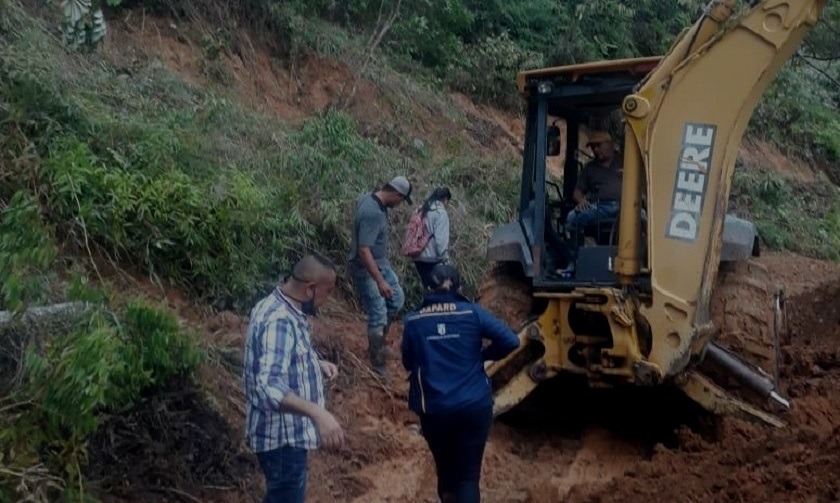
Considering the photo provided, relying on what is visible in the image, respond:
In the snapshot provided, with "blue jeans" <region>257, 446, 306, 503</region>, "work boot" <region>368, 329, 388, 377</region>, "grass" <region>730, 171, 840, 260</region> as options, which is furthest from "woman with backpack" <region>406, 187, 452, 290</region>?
"grass" <region>730, 171, 840, 260</region>

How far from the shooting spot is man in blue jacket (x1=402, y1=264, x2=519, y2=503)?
20.2 ft

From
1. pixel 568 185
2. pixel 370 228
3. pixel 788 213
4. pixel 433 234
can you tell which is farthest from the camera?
pixel 788 213

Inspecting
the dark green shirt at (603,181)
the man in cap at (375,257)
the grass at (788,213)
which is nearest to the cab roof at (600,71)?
the dark green shirt at (603,181)

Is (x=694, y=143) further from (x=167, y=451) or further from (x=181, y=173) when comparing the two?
(x=181, y=173)

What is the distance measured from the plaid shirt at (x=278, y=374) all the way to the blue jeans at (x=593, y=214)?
332cm

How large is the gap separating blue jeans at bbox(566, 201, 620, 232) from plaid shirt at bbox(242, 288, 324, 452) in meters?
3.32

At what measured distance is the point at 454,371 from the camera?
243 inches

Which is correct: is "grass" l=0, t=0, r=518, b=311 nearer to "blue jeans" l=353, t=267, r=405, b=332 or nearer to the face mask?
"blue jeans" l=353, t=267, r=405, b=332

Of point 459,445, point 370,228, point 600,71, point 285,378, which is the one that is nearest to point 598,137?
point 600,71

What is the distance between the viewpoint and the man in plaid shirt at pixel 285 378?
5.29 metres

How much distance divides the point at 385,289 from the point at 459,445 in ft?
10.7

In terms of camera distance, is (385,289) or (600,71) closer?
(600,71)

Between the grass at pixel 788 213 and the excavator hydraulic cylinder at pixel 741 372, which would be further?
the grass at pixel 788 213

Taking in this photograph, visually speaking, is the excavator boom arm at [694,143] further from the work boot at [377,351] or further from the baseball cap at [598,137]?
the work boot at [377,351]
